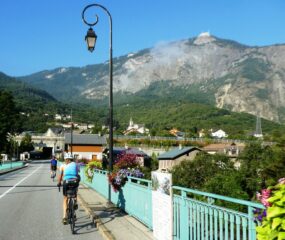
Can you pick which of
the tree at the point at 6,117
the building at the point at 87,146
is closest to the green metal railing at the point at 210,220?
the tree at the point at 6,117

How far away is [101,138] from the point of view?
11606 centimetres

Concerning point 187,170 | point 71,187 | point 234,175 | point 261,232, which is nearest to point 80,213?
point 71,187

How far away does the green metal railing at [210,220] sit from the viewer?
5.30m

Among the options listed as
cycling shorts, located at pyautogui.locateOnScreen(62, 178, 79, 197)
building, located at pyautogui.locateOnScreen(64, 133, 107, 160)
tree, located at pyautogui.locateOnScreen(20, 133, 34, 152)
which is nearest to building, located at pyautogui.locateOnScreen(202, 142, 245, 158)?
building, located at pyautogui.locateOnScreen(64, 133, 107, 160)

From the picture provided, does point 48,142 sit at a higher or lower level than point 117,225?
higher

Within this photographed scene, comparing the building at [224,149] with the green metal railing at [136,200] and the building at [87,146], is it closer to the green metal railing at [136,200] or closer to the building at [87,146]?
the building at [87,146]

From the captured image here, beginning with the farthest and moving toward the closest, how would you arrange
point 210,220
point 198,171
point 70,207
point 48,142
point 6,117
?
point 48,142 → point 6,117 → point 198,171 → point 70,207 → point 210,220

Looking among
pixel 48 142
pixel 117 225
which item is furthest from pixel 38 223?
pixel 48 142

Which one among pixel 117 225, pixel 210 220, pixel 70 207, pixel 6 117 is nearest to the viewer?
pixel 210 220

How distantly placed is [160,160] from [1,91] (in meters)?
41.3

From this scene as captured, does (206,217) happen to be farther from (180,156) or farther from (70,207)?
(180,156)

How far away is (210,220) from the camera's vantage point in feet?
21.3

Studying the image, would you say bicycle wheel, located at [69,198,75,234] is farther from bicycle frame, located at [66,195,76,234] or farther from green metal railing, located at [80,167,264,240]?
green metal railing, located at [80,167,264,240]

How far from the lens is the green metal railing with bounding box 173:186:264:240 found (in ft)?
17.4
